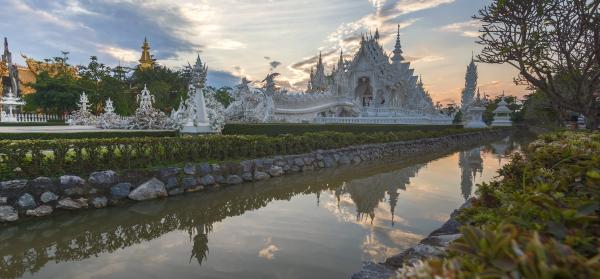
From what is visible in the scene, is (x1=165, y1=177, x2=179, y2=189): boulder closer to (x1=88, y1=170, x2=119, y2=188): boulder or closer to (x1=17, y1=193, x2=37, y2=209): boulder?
(x1=88, y1=170, x2=119, y2=188): boulder

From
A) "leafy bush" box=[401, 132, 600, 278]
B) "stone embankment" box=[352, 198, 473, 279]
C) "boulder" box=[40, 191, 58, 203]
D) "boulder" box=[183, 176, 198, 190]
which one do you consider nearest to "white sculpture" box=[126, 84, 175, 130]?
"boulder" box=[183, 176, 198, 190]

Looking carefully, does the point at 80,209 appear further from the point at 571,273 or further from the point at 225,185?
the point at 571,273

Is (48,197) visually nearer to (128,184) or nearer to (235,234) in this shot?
(128,184)

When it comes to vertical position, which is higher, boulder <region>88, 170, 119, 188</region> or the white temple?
the white temple

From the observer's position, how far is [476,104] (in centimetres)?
4397

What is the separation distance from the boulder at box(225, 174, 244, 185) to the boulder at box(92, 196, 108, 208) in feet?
10.8

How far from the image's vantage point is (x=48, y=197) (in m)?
Answer: 7.04

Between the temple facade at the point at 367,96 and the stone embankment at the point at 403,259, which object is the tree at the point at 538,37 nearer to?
the stone embankment at the point at 403,259

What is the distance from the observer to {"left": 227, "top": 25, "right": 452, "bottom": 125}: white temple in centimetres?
2500

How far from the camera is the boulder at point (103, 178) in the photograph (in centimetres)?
766

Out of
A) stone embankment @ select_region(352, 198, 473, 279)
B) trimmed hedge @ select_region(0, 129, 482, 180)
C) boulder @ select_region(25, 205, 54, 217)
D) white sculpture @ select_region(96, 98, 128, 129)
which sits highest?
white sculpture @ select_region(96, 98, 128, 129)

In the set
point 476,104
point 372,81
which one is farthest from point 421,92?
point 372,81

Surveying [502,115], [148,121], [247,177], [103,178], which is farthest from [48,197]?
[502,115]

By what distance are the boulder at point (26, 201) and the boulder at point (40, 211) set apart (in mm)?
99
